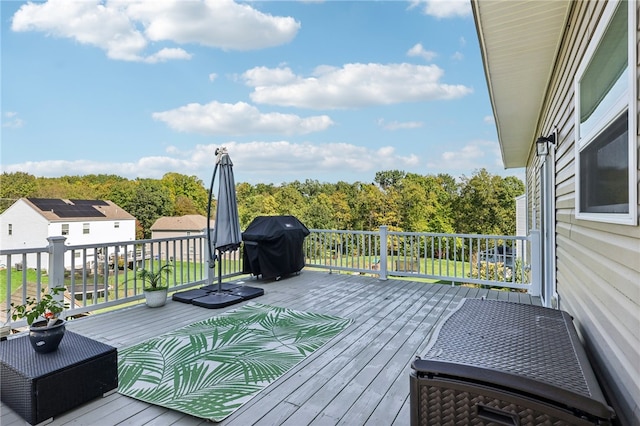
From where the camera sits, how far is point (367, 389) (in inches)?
100

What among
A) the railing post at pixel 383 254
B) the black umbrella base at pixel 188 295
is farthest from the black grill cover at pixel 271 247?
the railing post at pixel 383 254

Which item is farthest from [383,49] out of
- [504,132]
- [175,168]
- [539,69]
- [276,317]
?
[175,168]

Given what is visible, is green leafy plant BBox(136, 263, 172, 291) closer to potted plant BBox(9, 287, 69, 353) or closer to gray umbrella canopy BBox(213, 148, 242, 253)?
gray umbrella canopy BBox(213, 148, 242, 253)

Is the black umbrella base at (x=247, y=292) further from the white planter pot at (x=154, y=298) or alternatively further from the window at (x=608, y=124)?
the window at (x=608, y=124)

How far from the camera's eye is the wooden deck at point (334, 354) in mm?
2209

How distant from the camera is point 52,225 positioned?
8.20m

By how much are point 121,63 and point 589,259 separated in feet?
86.0

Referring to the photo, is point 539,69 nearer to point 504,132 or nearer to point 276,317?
point 504,132

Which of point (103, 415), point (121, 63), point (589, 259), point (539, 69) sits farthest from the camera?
point (121, 63)

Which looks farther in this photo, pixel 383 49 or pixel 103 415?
pixel 383 49

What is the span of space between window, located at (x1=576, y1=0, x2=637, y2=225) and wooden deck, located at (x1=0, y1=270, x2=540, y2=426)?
1.71 m

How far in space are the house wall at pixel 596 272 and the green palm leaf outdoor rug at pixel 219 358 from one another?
2.10 m

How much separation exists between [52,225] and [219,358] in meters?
7.56

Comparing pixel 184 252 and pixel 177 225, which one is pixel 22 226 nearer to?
pixel 184 252
